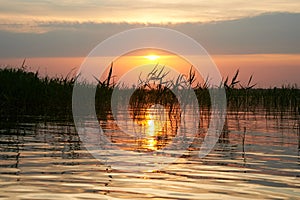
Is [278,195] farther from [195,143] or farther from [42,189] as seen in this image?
[195,143]

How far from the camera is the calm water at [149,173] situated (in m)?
6.95

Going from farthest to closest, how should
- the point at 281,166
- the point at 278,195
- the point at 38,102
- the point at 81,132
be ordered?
the point at 38,102 → the point at 81,132 → the point at 281,166 → the point at 278,195

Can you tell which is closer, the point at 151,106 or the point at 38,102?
the point at 38,102

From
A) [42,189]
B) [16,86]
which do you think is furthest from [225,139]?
[16,86]

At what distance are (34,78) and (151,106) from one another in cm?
785

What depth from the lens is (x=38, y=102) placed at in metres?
22.0

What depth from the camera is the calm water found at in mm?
6945

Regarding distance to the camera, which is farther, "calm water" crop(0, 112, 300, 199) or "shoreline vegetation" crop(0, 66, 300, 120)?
"shoreline vegetation" crop(0, 66, 300, 120)

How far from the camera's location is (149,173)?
838 centimetres

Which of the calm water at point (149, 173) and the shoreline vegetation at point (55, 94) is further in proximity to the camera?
the shoreline vegetation at point (55, 94)

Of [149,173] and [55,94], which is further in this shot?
[55,94]

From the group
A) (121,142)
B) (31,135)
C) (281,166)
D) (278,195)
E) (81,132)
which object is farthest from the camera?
(81,132)

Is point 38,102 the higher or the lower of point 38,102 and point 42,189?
the higher

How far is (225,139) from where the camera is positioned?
13523mm
